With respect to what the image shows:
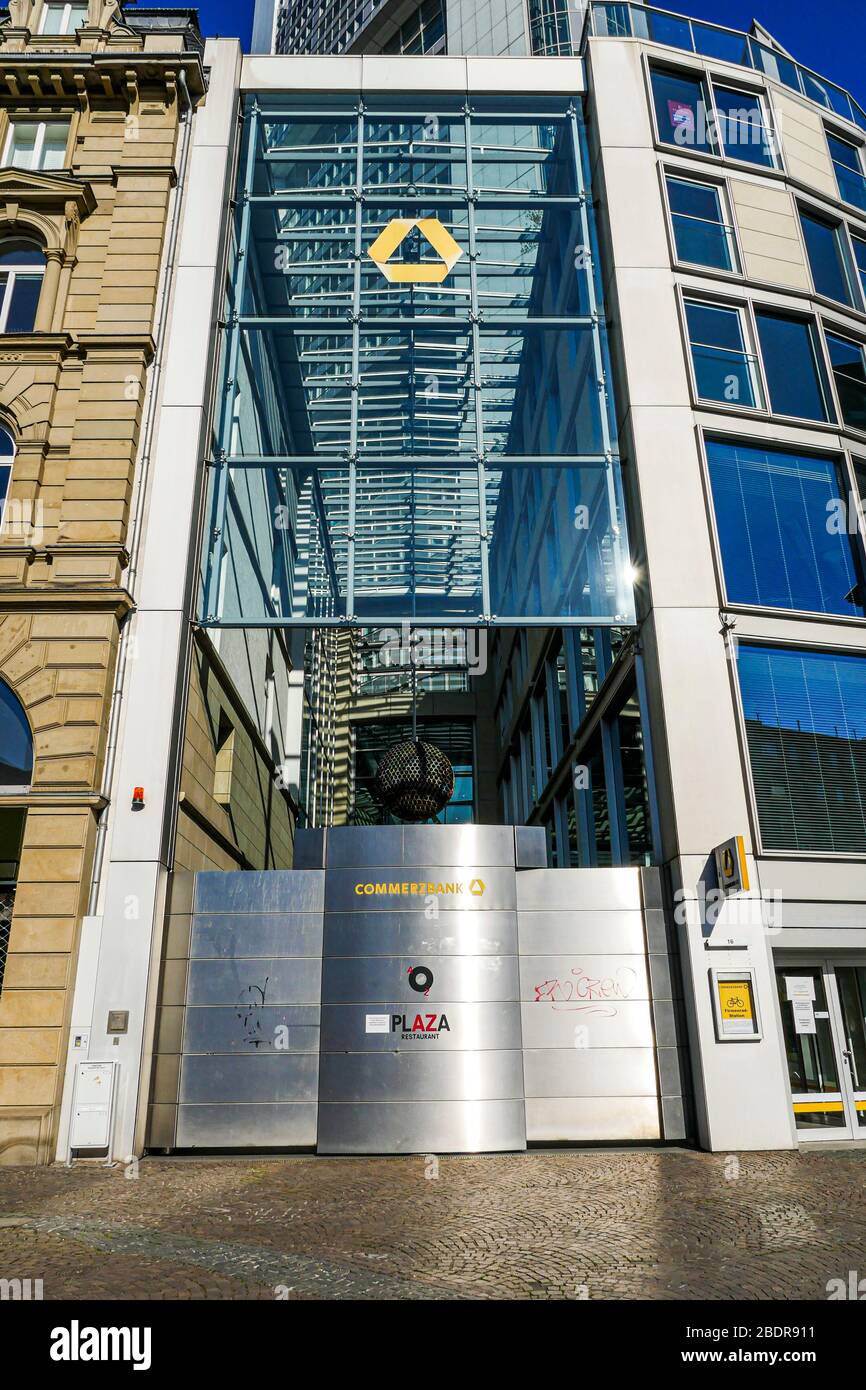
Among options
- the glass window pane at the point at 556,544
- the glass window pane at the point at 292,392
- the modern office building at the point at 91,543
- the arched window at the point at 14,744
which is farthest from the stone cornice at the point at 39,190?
the glass window pane at the point at 556,544

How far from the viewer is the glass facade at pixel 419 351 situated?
1667cm

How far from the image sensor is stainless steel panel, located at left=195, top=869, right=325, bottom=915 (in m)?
13.7

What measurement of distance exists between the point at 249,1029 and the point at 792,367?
572 inches

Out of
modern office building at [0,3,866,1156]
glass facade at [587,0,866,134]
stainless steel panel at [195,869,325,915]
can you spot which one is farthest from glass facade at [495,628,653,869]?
glass facade at [587,0,866,134]

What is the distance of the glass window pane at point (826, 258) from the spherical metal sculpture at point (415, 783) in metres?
11.8

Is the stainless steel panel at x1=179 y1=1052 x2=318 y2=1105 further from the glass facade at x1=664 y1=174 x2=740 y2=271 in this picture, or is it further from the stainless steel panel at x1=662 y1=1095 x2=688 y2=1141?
the glass facade at x1=664 y1=174 x2=740 y2=271

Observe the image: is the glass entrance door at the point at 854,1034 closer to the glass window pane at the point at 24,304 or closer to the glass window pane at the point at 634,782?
the glass window pane at the point at 634,782

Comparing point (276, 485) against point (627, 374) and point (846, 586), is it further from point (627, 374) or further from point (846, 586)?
point (846, 586)

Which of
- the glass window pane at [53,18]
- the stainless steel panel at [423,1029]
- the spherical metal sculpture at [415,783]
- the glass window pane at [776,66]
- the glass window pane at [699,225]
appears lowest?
the stainless steel panel at [423,1029]

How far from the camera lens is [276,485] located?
2408 cm

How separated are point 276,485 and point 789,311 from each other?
1254cm

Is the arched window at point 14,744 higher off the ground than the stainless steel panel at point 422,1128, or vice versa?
the arched window at point 14,744

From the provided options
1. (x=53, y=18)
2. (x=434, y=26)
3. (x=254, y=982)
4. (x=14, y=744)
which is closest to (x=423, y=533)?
(x=53, y=18)

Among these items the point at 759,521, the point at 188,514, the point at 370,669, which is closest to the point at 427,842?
the point at 188,514
